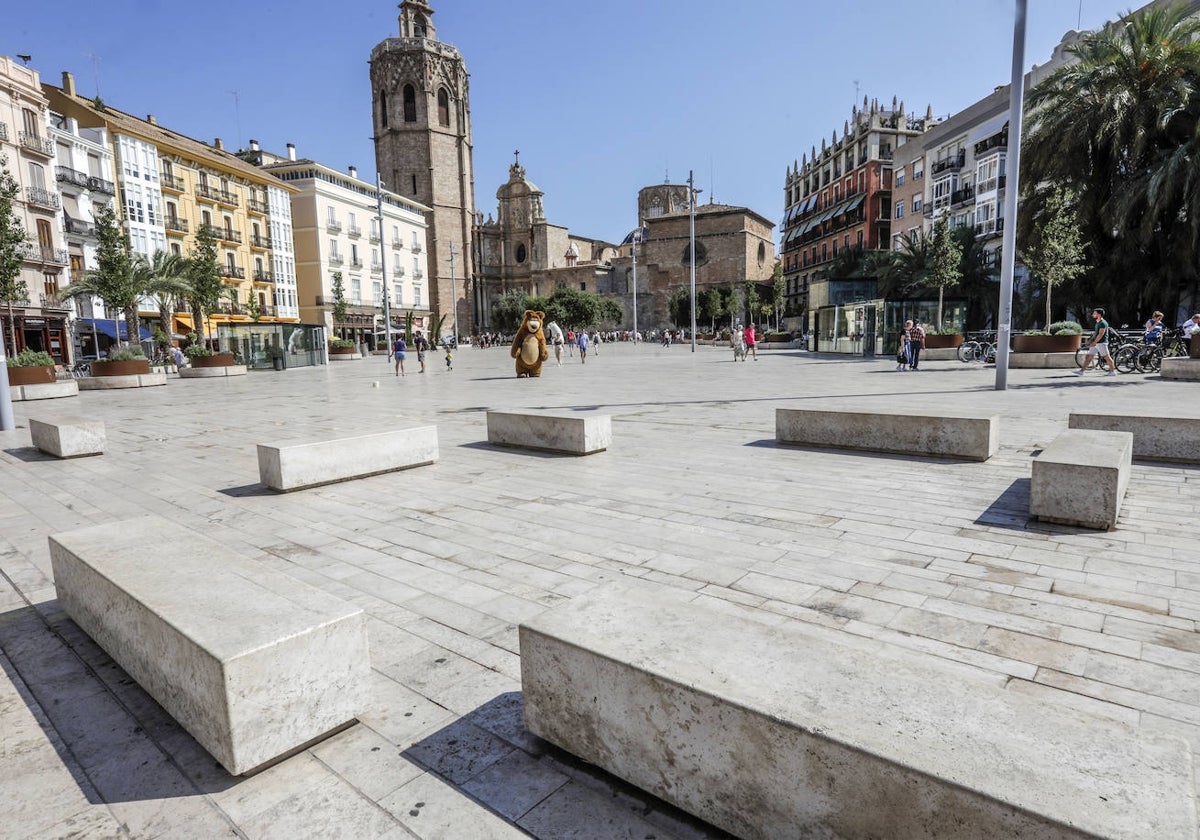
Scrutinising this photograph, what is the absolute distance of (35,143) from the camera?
33.0 m

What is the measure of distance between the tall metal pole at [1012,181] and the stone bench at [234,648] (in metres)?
13.3

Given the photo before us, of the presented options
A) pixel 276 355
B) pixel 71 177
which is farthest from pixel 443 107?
pixel 276 355

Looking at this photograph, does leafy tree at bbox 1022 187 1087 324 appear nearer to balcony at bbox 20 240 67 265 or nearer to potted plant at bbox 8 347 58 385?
potted plant at bbox 8 347 58 385

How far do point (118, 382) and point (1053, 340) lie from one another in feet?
90.9

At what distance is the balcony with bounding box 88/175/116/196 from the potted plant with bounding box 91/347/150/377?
768 inches

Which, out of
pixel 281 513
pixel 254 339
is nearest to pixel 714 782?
pixel 281 513

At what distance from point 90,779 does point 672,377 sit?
18575 millimetres

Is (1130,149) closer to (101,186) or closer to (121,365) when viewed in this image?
(121,365)

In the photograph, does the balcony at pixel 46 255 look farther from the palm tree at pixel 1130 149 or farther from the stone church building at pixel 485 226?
the palm tree at pixel 1130 149

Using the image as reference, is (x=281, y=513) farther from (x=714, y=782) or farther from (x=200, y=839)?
(x=714, y=782)

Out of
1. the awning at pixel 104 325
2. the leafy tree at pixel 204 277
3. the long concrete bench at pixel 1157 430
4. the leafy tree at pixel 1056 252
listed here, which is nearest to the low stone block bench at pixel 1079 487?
the long concrete bench at pixel 1157 430

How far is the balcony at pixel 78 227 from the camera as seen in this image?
35.0 m

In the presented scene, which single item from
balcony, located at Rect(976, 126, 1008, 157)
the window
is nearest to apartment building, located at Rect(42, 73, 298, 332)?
the window

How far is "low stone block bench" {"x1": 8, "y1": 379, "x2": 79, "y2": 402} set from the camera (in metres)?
18.2
